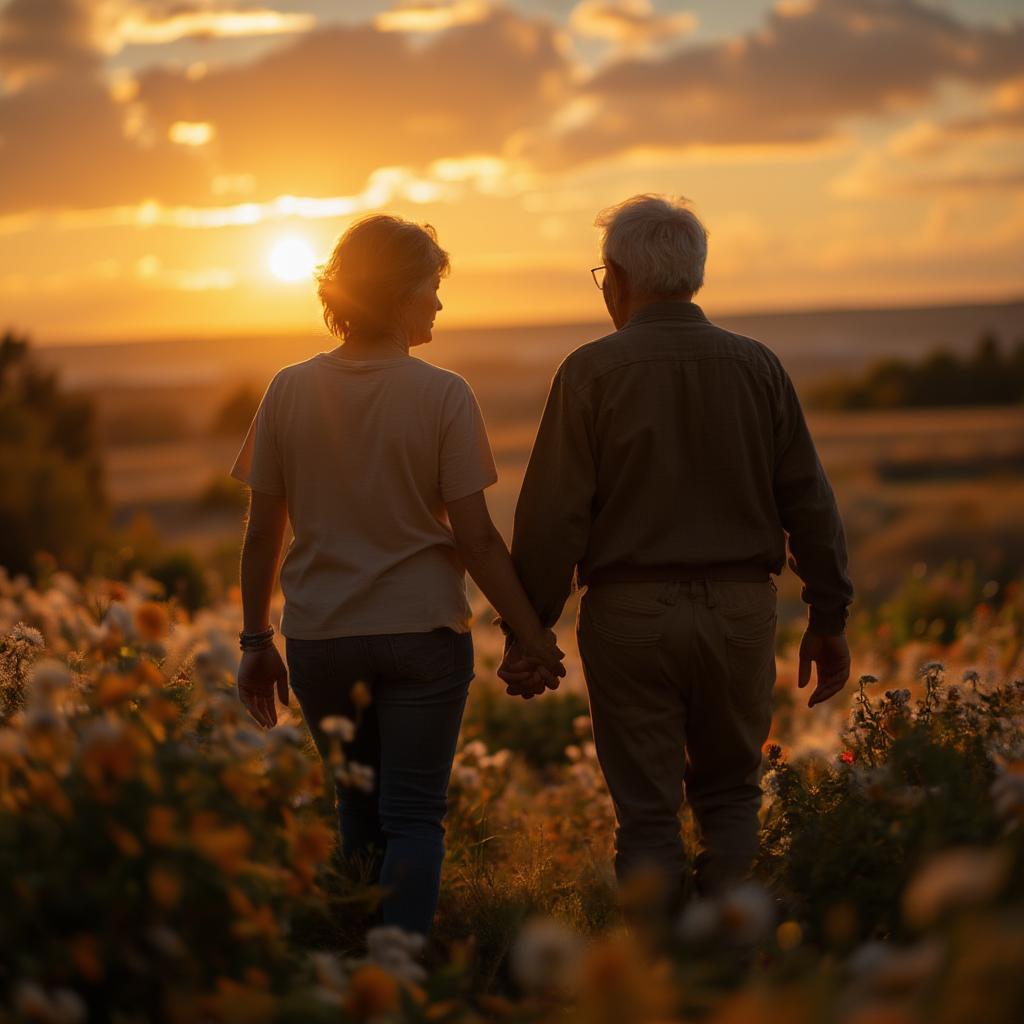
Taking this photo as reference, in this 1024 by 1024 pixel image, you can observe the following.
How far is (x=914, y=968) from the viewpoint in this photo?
173cm

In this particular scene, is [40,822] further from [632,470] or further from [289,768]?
[632,470]

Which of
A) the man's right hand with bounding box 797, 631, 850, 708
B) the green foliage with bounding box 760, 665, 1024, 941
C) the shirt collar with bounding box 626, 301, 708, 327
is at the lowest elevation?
the green foliage with bounding box 760, 665, 1024, 941

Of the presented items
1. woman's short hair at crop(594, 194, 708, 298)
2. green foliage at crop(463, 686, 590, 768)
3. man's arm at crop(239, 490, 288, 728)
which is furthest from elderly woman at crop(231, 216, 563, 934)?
green foliage at crop(463, 686, 590, 768)

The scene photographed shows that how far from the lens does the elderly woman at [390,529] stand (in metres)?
3.52

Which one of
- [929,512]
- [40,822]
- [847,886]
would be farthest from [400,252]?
[929,512]

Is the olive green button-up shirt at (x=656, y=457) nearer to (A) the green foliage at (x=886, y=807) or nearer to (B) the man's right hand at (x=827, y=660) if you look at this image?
(B) the man's right hand at (x=827, y=660)

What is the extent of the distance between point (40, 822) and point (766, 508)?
2387 mm

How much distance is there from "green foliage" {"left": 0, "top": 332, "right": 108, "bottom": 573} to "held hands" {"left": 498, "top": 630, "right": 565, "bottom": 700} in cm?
984

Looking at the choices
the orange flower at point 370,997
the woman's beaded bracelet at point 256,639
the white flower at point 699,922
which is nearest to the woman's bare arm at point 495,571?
the woman's beaded bracelet at point 256,639

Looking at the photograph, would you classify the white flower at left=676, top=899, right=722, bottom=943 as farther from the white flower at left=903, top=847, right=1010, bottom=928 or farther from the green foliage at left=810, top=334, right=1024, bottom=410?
the green foliage at left=810, top=334, right=1024, bottom=410

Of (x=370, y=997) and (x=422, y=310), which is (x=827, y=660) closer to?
(x=422, y=310)

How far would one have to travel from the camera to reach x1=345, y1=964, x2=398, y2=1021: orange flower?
85.7 inches

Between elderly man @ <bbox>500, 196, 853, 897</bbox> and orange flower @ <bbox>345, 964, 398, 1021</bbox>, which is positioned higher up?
elderly man @ <bbox>500, 196, 853, 897</bbox>

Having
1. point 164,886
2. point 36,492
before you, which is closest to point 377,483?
point 164,886
